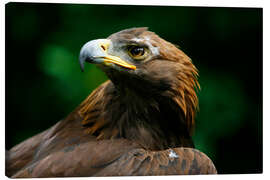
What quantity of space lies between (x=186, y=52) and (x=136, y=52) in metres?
1.09

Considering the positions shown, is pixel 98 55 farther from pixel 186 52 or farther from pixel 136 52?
pixel 186 52

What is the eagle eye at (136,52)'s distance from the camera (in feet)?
10.4

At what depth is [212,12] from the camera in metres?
4.00

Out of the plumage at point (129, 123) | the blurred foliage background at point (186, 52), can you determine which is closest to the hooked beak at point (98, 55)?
the plumage at point (129, 123)

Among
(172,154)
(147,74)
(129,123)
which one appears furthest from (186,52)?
(172,154)

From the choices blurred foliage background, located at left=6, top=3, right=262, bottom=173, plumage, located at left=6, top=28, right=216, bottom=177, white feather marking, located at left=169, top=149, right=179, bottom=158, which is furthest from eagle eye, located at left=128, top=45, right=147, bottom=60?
blurred foliage background, located at left=6, top=3, right=262, bottom=173

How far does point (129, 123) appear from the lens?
331 centimetres

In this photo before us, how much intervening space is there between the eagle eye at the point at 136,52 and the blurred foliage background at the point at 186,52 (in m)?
0.84

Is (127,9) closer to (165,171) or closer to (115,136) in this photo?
(115,136)

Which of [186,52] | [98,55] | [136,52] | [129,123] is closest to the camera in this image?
[98,55]

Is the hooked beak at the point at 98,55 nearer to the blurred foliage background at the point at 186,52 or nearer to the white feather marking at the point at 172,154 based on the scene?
the white feather marking at the point at 172,154

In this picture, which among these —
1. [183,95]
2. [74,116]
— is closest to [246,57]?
[183,95]

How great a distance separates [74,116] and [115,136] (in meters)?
0.45

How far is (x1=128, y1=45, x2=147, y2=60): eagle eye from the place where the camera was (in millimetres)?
3164
